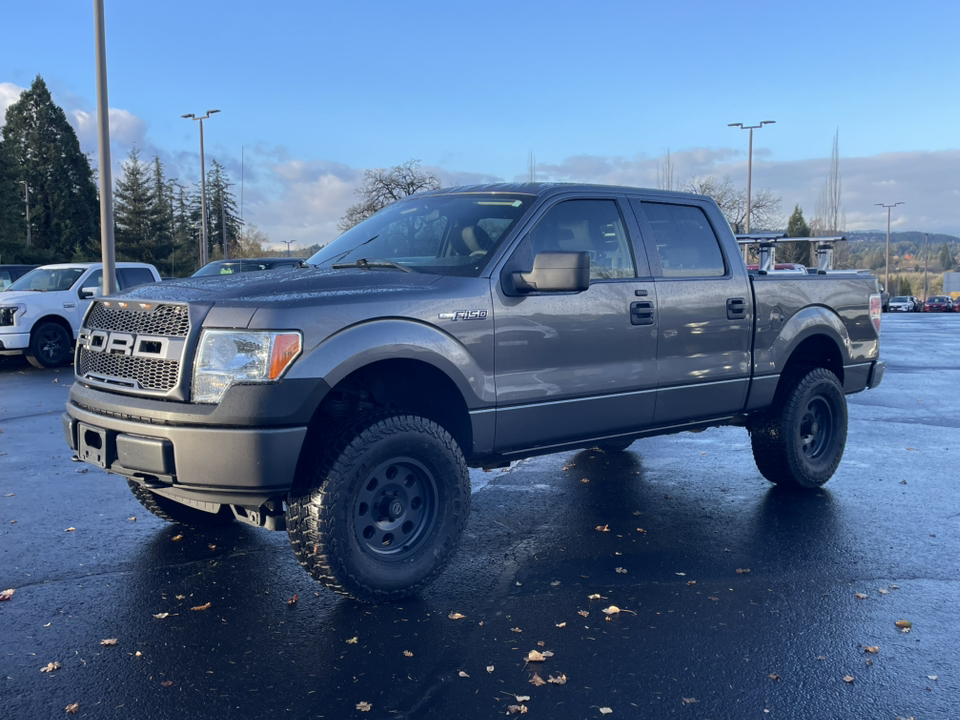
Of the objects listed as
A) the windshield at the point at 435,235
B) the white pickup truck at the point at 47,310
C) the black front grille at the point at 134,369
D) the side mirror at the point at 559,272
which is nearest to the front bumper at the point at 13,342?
the white pickup truck at the point at 47,310

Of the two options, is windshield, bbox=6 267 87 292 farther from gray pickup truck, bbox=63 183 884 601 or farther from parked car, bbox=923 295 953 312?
parked car, bbox=923 295 953 312

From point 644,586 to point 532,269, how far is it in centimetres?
173

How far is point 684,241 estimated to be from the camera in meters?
5.72

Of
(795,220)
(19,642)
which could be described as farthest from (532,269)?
(795,220)

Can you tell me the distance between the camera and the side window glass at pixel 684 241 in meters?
5.54

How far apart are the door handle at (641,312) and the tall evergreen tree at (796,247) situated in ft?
185

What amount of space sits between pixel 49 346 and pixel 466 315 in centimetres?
1268

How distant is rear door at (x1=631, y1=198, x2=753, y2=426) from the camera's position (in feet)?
17.7

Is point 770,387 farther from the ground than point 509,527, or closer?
farther from the ground

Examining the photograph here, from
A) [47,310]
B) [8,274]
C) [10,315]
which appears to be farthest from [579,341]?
[8,274]

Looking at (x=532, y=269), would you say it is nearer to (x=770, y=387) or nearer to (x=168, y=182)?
(x=770, y=387)

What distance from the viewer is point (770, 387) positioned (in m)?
6.12

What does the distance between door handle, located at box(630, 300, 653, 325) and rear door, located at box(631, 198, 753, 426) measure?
11 cm

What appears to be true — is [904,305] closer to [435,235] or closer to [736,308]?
[736,308]
